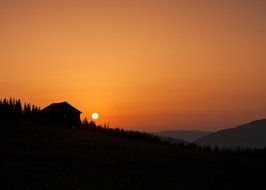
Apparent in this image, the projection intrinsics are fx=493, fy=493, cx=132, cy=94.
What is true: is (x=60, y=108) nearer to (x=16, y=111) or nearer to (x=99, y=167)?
(x=16, y=111)

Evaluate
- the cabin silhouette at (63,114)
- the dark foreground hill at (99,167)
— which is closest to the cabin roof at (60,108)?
the cabin silhouette at (63,114)

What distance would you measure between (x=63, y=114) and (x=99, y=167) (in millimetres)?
43996

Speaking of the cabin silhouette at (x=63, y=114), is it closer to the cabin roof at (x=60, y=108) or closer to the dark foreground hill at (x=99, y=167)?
the cabin roof at (x=60, y=108)

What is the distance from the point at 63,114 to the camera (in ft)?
256

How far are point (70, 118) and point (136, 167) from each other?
42.2m

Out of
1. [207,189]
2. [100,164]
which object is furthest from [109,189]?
[100,164]

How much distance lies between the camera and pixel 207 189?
98.8 feet

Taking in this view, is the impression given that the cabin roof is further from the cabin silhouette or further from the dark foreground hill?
the dark foreground hill

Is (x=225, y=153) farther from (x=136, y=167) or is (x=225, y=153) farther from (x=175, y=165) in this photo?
(x=136, y=167)

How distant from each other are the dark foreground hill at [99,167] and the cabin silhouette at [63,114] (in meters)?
20.8

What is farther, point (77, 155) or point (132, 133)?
point (132, 133)

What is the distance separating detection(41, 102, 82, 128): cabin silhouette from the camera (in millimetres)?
76512

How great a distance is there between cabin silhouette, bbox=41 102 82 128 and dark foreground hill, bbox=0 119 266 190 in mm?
20750

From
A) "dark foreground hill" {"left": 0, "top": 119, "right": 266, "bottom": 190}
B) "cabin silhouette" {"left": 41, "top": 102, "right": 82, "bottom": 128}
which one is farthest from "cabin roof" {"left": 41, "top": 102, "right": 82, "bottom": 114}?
"dark foreground hill" {"left": 0, "top": 119, "right": 266, "bottom": 190}
